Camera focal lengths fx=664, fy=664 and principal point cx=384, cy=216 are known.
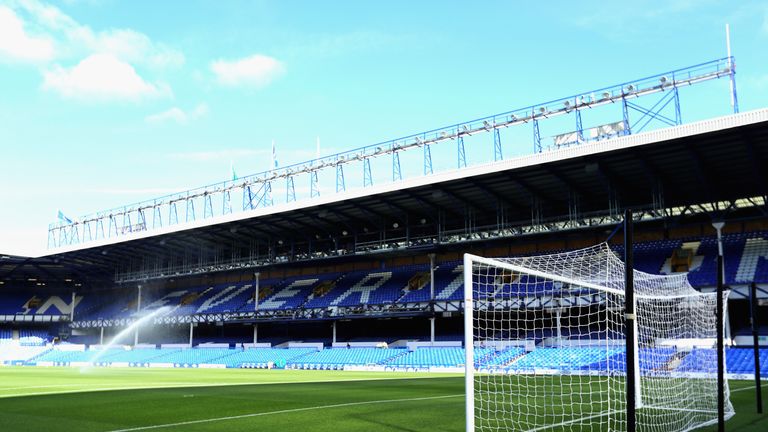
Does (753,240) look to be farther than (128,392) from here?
Yes

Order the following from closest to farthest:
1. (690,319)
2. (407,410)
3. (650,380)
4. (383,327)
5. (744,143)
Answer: (407,410), (650,380), (690,319), (744,143), (383,327)

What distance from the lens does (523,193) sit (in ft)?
142

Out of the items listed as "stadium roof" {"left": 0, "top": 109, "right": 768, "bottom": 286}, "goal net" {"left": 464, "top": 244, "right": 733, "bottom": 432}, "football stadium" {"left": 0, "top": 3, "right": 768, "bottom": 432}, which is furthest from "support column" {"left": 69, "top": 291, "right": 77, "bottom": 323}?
"goal net" {"left": 464, "top": 244, "right": 733, "bottom": 432}

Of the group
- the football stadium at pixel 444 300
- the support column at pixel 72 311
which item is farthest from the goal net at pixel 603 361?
the support column at pixel 72 311

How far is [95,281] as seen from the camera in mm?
77562

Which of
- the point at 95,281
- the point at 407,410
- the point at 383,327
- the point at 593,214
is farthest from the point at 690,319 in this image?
the point at 95,281

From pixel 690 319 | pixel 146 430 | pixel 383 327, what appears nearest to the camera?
pixel 146 430

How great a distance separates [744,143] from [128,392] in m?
30.6

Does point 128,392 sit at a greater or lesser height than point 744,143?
lesser

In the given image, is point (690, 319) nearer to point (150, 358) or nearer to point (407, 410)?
point (407, 410)

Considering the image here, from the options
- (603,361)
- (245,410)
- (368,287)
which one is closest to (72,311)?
(368,287)

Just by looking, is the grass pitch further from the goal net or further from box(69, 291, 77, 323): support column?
box(69, 291, 77, 323): support column

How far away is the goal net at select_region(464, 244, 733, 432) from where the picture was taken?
40.6 feet

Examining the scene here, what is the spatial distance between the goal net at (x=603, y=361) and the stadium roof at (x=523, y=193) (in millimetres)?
7087
